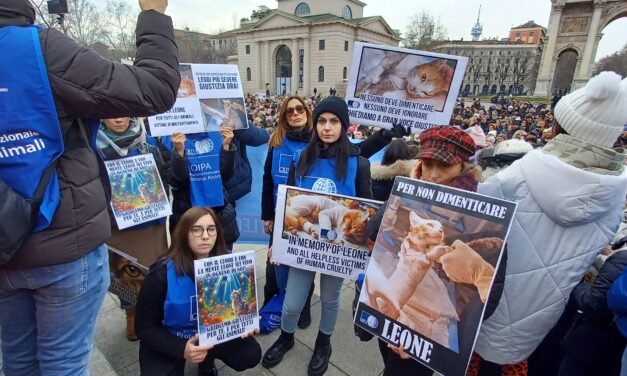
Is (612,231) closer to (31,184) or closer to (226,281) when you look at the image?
(226,281)

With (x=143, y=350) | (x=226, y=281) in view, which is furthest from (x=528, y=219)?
(x=143, y=350)

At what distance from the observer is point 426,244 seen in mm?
1426

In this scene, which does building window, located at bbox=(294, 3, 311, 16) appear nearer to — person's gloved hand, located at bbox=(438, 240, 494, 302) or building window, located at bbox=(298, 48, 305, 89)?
building window, located at bbox=(298, 48, 305, 89)

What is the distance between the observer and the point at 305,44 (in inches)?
1882

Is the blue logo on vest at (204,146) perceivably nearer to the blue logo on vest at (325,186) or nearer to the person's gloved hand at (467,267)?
the blue logo on vest at (325,186)

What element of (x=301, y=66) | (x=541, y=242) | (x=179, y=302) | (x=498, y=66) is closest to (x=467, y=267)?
(x=541, y=242)

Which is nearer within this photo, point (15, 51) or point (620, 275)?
point (15, 51)

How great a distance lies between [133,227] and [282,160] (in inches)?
51.0

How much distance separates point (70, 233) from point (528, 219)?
1.96 metres

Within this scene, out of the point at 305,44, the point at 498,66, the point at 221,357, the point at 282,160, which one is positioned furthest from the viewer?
the point at 498,66

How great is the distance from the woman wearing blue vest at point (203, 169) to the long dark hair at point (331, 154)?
0.85 metres

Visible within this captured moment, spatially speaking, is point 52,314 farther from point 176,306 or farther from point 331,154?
point 331,154

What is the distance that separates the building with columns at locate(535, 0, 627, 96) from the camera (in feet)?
137

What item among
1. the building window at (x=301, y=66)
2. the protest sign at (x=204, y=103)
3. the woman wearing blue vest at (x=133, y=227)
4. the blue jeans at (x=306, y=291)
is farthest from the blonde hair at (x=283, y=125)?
the building window at (x=301, y=66)
